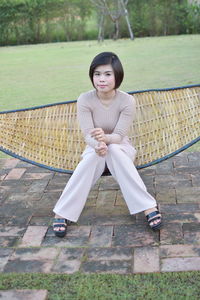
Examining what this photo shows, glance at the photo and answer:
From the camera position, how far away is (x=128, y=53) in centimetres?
974

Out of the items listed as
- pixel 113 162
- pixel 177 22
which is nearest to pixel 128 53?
pixel 177 22

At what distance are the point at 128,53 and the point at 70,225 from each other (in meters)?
7.60

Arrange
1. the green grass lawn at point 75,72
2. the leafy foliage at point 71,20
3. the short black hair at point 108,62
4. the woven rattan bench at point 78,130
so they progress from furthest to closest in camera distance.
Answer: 1. the leafy foliage at point 71,20
2. the green grass lawn at point 75,72
3. the woven rattan bench at point 78,130
4. the short black hair at point 108,62

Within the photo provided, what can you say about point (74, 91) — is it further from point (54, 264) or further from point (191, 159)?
point (54, 264)

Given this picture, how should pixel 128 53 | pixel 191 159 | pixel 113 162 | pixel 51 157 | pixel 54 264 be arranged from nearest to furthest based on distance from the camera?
pixel 54 264 < pixel 113 162 < pixel 51 157 < pixel 191 159 < pixel 128 53

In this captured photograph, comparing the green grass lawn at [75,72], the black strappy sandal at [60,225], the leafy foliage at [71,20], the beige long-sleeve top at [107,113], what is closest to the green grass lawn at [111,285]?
the black strappy sandal at [60,225]

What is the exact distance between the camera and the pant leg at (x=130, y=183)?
2.46m

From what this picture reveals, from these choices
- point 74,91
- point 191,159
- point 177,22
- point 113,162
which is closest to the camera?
point 113,162

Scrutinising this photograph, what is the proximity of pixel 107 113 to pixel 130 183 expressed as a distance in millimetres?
423

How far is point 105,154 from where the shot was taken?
2482 millimetres

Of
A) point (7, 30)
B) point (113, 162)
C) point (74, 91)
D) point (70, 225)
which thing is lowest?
point (7, 30)

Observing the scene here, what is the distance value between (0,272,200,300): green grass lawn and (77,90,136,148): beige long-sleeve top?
0.82m

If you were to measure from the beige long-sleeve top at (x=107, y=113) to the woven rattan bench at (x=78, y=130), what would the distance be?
297 millimetres

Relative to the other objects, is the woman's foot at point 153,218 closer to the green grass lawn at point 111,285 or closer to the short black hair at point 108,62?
the green grass lawn at point 111,285
